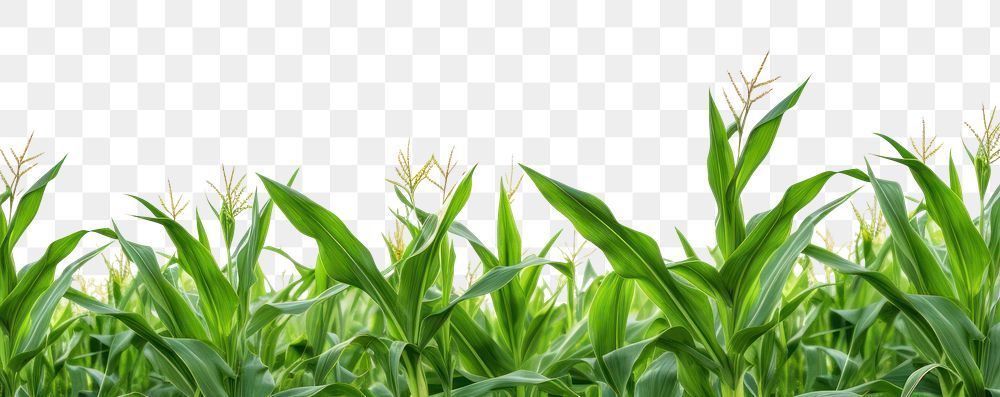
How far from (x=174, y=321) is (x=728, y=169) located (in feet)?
3.12

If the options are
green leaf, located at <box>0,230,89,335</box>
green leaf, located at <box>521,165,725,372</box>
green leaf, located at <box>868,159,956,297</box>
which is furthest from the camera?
green leaf, located at <box>0,230,89,335</box>

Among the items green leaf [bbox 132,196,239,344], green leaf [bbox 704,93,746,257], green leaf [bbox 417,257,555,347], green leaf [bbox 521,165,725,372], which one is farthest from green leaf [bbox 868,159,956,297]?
green leaf [bbox 132,196,239,344]

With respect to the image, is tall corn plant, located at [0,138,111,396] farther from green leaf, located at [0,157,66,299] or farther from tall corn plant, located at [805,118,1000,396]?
tall corn plant, located at [805,118,1000,396]

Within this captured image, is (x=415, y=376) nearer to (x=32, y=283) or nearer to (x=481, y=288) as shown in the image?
(x=481, y=288)

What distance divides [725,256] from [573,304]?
1.42ft

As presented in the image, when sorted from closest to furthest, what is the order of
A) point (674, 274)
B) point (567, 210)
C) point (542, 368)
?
point (567, 210) → point (674, 274) → point (542, 368)

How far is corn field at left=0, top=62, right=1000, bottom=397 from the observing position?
4.35ft

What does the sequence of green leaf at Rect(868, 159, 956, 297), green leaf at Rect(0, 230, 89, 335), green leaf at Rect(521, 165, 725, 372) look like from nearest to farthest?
green leaf at Rect(521, 165, 725, 372), green leaf at Rect(868, 159, 956, 297), green leaf at Rect(0, 230, 89, 335)

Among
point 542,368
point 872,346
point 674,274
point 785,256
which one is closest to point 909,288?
point 872,346

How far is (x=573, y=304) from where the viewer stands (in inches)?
67.9

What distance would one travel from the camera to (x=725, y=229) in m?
1.35

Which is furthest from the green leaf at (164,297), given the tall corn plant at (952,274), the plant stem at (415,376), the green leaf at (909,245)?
the green leaf at (909,245)

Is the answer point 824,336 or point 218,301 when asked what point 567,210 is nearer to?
point 218,301

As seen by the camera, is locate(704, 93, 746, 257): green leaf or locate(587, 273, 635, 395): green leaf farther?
locate(587, 273, 635, 395): green leaf
